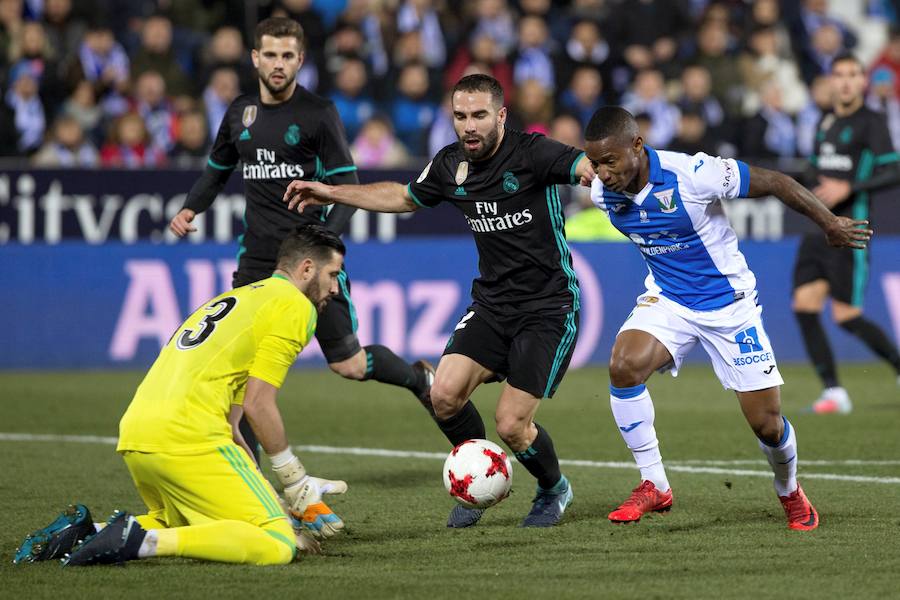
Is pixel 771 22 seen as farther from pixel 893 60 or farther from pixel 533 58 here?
pixel 533 58

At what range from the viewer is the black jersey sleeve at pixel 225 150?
8.30 metres

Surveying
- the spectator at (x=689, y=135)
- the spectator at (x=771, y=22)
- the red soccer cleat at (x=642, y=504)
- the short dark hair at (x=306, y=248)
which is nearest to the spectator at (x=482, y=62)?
the spectator at (x=689, y=135)

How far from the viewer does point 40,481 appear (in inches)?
326

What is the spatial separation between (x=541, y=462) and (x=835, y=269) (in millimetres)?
5269

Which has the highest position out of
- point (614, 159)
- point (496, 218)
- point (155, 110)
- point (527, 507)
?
point (614, 159)

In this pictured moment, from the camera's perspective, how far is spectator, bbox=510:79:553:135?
1666 cm

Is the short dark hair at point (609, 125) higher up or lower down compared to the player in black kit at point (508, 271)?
higher up

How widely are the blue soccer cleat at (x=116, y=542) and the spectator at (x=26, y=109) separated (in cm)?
1065

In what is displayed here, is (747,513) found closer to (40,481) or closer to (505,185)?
(505,185)

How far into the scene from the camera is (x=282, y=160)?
317 inches

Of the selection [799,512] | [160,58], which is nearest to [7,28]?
[160,58]

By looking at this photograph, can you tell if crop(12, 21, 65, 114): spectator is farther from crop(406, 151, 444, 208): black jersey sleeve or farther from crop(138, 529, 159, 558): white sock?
crop(138, 529, 159, 558): white sock

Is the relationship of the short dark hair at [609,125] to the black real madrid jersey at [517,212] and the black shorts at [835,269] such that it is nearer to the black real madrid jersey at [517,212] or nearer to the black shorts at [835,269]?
the black real madrid jersey at [517,212]

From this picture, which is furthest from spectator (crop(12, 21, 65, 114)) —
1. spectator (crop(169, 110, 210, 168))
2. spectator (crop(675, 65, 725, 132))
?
spectator (crop(675, 65, 725, 132))
